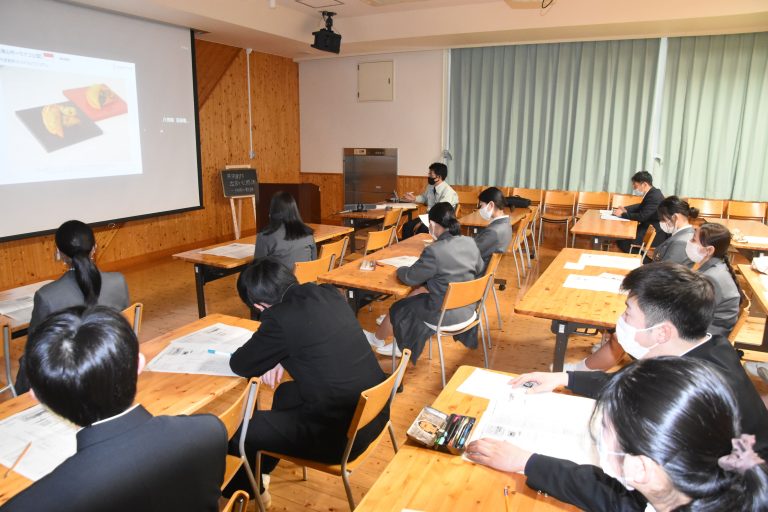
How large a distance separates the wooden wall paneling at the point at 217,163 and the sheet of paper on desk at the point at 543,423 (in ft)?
18.6

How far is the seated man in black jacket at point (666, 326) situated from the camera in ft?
5.49

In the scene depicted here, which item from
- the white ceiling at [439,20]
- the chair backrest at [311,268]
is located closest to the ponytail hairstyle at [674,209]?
the chair backrest at [311,268]

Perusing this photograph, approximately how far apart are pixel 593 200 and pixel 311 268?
17.0 ft

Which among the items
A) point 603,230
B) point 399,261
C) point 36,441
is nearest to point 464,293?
point 399,261

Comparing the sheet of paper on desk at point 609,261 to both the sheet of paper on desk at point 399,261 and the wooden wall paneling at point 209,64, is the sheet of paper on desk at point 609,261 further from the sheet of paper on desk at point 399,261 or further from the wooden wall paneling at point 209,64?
the wooden wall paneling at point 209,64

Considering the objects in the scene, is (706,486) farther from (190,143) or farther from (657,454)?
(190,143)

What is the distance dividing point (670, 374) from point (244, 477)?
1.75m

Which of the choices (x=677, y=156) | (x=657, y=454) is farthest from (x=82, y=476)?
(x=677, y=156)

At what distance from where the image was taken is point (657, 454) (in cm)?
88

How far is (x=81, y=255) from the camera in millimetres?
2672

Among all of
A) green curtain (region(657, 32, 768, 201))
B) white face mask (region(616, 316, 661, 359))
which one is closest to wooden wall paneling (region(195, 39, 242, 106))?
green curtain (region(657, 32, 768, 201))

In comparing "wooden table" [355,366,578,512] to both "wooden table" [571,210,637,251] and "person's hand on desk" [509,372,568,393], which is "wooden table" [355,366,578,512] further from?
"wooden table" [571,210,637,251]

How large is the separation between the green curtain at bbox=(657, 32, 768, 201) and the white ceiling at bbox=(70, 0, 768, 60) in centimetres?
27

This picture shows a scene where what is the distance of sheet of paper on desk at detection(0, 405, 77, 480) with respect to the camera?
142 centimetres
